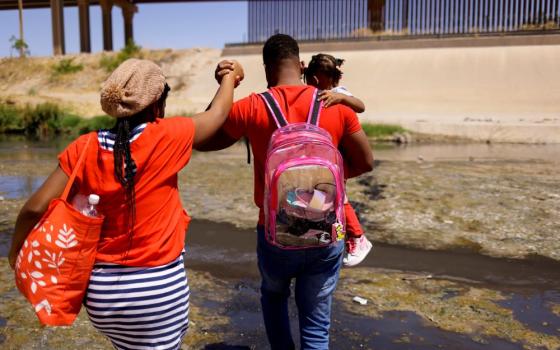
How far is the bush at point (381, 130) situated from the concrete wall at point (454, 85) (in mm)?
631

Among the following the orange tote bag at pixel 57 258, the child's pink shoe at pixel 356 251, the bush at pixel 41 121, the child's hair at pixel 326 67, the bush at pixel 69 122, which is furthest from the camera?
the bush at pixel 69 122

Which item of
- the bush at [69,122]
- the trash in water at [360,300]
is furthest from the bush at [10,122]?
the trash in water at [360,300]

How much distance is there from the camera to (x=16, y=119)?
A: 64.2 ft

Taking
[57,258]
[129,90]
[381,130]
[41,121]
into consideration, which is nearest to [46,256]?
[57,258]

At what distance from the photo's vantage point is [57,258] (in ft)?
6.64

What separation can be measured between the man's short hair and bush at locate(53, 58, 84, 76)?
31.2 meters

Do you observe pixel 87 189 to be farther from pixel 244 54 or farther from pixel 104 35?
pixel 104 35

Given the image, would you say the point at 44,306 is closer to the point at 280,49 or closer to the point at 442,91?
the point at 280,49

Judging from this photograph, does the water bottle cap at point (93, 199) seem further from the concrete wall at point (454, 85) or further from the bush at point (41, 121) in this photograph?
the bush at point (41, 121)

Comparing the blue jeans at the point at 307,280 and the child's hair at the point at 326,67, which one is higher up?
the child's hair at the point at 326,67

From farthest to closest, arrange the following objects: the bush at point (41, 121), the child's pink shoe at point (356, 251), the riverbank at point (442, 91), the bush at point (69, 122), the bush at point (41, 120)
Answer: the bush at point (69, 122) → the bush at point (41, 120) → the bush at point (41, 121) → the riverbank at point (442, 91) → the child's pink shoe at point (356, 251)

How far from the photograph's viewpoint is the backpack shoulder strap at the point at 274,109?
247 centimetres

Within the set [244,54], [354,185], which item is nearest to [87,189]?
[354,185]

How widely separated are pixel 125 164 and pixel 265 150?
717 millimetres
